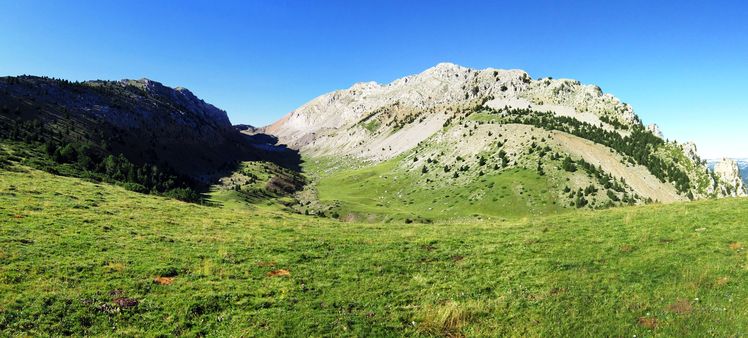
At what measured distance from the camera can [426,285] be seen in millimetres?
23562

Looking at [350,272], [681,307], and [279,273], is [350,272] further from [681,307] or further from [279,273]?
[681,307]

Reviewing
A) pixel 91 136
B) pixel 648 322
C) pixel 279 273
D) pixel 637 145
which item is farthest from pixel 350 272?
pixel 637 145

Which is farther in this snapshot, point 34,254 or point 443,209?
point 443,209

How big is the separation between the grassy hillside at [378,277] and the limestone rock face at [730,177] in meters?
126

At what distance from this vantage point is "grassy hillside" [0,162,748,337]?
17969 mm

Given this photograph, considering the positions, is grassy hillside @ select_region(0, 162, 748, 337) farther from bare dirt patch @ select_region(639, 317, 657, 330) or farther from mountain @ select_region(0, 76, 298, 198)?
mountain @ select_region(0, 76, 298, 198)

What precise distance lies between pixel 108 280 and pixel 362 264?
15.1 metres

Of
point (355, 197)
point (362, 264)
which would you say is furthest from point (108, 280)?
point (355, 197)

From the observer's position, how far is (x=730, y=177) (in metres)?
144

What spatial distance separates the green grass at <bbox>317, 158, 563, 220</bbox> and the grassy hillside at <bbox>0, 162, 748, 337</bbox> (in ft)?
163

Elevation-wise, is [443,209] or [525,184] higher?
[525,184]

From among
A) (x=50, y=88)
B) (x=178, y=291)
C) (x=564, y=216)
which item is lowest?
(x=178, y=291)

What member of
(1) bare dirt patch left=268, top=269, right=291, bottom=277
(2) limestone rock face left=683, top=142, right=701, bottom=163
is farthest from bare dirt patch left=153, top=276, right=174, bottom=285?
(2) limestone rock face left=683, top=142, right=701, bottom=163

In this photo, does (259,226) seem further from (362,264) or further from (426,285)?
(426,285)
